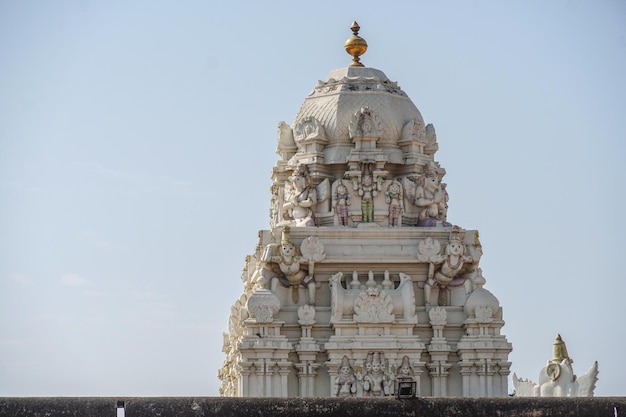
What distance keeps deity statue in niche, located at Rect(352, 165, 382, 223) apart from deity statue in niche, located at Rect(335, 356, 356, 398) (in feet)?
17.1

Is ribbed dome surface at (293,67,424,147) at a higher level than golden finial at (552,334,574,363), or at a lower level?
higher

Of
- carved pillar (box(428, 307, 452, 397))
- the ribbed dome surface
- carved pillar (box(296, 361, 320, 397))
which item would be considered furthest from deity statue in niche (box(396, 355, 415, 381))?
the ribbed dome surface

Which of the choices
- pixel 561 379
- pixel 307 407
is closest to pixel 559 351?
pixel 561 379

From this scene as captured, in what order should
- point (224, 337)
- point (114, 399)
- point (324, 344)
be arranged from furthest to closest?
point (224, 337), point (324, 344), point (114, 399)

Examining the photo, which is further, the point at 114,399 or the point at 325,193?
the point at 325,193

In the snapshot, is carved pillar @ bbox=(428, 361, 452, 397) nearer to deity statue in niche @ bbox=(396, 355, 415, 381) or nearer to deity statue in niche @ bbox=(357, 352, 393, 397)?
deity statue in niche @ bbox=(396, 355, 415, 381)

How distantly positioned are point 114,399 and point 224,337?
27.0 metres

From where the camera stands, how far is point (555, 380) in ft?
244

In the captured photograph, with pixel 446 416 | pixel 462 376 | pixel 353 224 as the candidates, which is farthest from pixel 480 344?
pixel 446 416

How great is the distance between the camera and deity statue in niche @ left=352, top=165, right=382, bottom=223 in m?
73.9

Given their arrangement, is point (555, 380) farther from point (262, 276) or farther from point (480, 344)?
point (262, 276)

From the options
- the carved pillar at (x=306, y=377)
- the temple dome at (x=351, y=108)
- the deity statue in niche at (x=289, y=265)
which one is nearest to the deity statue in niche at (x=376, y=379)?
the carved pillar at (x=306, y=377)

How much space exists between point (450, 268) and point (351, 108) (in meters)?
6.56

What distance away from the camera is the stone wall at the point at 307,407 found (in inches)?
2025
